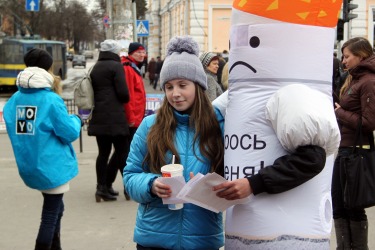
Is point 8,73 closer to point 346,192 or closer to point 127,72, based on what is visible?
point 127,72

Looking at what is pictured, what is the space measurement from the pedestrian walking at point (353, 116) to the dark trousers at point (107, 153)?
116 inches

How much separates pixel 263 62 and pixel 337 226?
8.47 ft

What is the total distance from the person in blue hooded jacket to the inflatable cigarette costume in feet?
7.18

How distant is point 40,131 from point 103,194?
9.45 ft

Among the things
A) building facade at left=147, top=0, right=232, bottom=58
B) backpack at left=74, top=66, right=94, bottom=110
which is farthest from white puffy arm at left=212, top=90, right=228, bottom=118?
building facade at left=147, top=0, right=232, bottom=58

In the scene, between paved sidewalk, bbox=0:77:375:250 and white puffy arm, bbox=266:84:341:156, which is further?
paved sidewalk, bbox=0:77:375:250

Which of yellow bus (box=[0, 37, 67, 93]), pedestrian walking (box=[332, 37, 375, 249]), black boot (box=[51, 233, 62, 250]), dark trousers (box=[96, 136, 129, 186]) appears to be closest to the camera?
pedestrian walking (box=[332, 37, 375, 249])

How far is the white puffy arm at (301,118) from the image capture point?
9.63ft

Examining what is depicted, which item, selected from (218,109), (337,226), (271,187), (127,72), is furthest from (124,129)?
(271,187)

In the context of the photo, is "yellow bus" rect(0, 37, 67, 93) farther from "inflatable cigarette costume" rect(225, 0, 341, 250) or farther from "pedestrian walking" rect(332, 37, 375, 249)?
"inflatable cigarette costume" rect(225, 0, 341, 250)

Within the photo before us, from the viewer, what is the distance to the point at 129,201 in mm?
7871

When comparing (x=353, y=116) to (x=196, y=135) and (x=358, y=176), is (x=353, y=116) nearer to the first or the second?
(x=358, y=176)

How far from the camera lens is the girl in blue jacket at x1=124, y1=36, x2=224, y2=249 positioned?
10.6 feet

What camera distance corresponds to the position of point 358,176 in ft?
16.4
